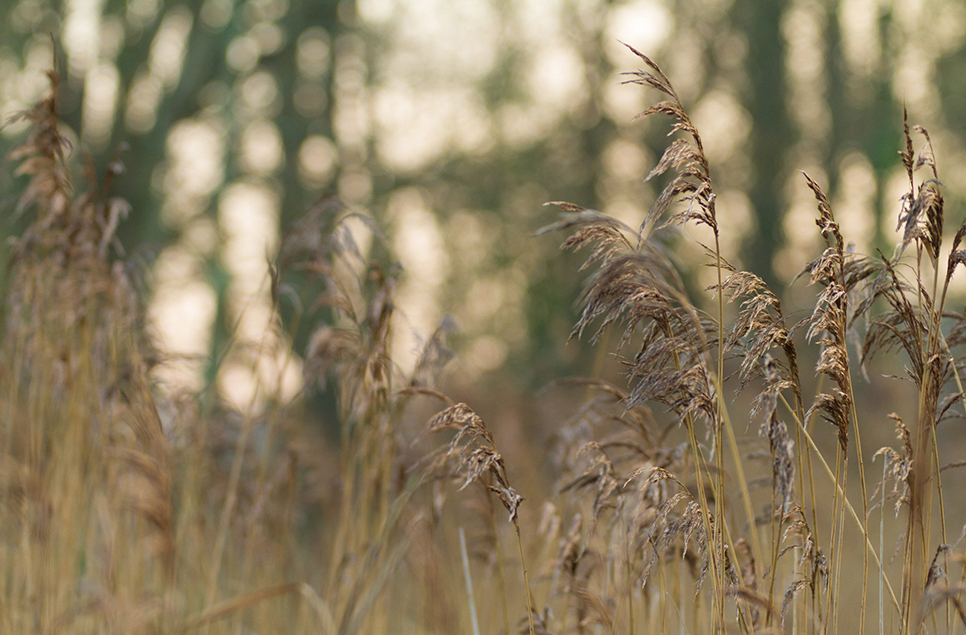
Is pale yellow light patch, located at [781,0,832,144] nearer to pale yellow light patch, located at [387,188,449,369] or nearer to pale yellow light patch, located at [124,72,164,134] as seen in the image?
pale yellow light patch, located at [387,188,449,369]

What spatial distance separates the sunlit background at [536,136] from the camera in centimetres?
889

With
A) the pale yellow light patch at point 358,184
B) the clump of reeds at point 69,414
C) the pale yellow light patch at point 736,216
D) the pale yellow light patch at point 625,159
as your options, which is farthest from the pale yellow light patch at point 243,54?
→ the pale yellow light patch at point 736,216

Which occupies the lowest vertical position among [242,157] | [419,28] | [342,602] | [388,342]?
[342,602]

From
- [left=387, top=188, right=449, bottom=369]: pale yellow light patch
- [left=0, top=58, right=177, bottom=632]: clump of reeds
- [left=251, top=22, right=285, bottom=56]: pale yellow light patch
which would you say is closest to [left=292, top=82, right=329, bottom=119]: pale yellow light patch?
[left=251, top=22, right=285, bottom=56]: pale yellow light patch

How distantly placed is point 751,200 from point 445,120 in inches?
165

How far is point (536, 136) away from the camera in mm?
10305

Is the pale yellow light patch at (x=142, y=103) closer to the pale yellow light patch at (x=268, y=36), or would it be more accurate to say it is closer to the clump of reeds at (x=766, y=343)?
the pale yellow light patch at (x=268, y=36)

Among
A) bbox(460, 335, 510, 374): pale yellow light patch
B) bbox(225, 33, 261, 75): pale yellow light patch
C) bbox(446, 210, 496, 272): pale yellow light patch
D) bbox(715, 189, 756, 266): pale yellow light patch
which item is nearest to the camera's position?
bbox(225, 33, 261, 75): pale yellow light patch

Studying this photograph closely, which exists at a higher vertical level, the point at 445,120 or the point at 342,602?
the point at 445,120

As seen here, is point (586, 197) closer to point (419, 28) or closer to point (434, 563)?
point (419, 28)

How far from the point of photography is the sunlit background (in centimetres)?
889

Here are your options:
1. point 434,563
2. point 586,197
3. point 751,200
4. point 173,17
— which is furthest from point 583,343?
point 434,563

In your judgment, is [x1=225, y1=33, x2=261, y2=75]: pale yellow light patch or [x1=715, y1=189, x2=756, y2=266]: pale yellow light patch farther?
[x1=715, y1=189, x2=756, y2=266]: pale yellow light patch

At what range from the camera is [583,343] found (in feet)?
31.0
